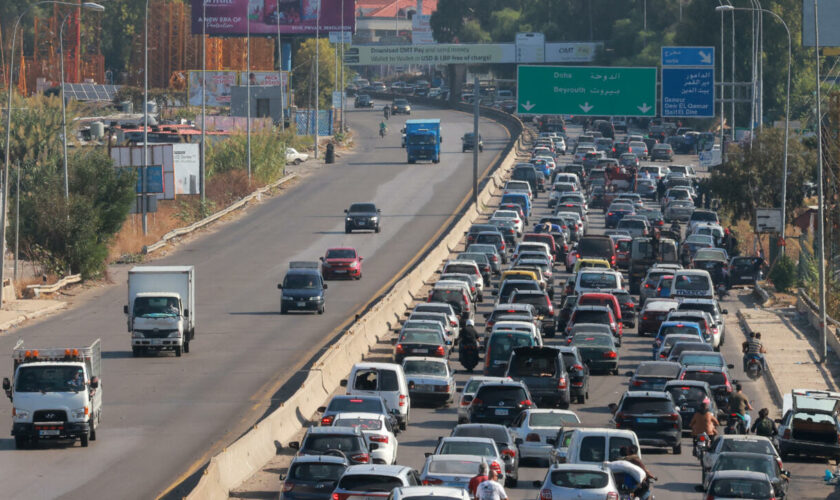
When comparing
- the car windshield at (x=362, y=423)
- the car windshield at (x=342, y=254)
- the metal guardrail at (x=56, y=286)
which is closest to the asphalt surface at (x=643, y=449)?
the car windshield at (x=362, y=423)

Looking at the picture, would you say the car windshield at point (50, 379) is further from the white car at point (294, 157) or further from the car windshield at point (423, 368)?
the white car at point (294, 157)

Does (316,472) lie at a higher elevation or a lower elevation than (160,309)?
lower

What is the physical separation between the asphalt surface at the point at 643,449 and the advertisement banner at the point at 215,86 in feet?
282

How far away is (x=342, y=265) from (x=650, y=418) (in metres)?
29.7

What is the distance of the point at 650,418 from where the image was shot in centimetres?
2875

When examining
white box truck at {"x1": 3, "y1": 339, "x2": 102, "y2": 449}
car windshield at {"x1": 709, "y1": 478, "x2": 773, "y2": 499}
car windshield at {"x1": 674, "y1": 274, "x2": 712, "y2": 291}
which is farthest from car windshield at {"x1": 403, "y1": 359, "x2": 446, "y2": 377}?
car windshield at {"x1": 674, "y1": 274, "x2": 712, "y2": 291}

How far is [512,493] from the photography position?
24.9 metres

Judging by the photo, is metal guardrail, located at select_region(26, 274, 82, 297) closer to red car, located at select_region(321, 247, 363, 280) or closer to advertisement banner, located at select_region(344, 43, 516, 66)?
red car, located at select_region(321, 247, 363, 280)

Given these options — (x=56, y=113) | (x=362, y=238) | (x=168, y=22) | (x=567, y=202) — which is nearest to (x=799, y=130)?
(x=567, y=202)

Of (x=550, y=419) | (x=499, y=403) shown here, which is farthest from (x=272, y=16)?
(x=550, y=419)

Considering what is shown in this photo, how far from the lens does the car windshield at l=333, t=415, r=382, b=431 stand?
1028 inches

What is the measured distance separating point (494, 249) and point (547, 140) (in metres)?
57.1

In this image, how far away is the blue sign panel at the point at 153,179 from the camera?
2660 inches

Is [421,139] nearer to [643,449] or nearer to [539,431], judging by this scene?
[643,449]
